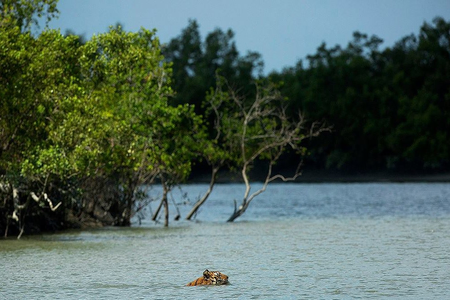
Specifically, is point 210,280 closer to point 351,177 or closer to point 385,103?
point 385,103

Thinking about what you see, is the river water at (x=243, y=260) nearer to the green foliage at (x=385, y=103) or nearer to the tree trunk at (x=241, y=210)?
the tree trunk at (x=241, y=210)

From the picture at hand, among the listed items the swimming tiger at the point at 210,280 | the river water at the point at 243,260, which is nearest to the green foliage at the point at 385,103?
the river water at the point at 243,260

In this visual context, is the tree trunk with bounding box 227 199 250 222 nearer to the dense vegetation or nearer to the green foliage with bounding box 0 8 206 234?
the dense vegetation

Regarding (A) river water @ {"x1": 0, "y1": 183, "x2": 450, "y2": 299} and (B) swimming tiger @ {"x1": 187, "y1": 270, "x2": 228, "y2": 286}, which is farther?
(B) swimming tiger @ {"x1": 187, "y1": 270, "x2": 228, "y2": 286}

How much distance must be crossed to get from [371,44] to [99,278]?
103710 millimetres

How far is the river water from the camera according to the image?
19.9 metres

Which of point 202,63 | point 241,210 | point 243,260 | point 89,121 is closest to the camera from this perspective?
point 243,260

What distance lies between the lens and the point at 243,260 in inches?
1040

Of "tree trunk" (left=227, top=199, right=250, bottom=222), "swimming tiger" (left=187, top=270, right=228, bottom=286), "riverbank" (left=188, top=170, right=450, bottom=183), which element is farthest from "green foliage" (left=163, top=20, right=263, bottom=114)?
"swimming tiger" (left=187, top=270, right=228, bottom=286)

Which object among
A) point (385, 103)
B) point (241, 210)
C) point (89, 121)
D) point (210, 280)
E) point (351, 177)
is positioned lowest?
point (210, 280)

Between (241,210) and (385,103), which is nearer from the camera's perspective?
(241,210)

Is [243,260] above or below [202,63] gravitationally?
below

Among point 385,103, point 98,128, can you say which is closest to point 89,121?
point 98,128

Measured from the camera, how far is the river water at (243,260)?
19875 millimetres
